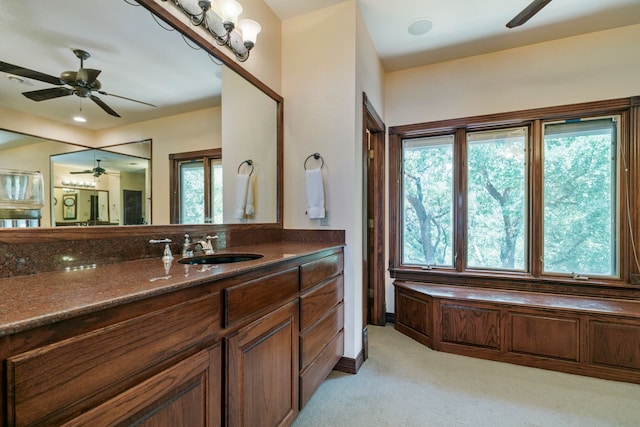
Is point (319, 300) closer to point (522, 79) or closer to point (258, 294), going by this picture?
point (258, 294)

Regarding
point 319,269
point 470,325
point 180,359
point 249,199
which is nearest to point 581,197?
point 470,325

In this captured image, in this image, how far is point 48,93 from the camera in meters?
1.10

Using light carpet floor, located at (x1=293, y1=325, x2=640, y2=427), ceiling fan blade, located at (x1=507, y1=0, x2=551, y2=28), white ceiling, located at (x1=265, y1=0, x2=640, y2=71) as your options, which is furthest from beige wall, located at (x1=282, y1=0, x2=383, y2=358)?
ceiling fan blade, located at (x1=507, y1=0, x2=551, y2=28)

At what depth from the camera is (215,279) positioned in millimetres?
993

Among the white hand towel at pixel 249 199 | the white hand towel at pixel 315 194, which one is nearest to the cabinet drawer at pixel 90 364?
the white hand towel at pixel 249 199

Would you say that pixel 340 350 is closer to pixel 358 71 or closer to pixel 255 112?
pixel 255 112

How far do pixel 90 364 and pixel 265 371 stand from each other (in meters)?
0.75

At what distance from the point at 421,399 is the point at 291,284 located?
123cm

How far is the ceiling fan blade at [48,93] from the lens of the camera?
1049 mm

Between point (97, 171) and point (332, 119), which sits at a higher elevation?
point (332, 119)

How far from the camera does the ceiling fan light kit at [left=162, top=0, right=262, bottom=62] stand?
1552mm

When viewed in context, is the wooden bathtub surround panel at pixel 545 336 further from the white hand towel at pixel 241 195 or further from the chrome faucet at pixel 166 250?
the chrome faucet at pixel 166 250

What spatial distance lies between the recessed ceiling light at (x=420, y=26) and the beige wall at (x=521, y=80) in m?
0.61

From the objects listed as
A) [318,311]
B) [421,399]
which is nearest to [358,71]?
[318,311]
